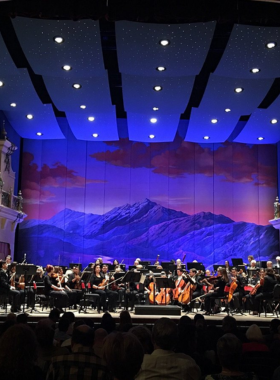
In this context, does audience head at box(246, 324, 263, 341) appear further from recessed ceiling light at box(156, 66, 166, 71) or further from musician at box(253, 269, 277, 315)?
recessed ceiling light at box(156, 66, 166, 71)

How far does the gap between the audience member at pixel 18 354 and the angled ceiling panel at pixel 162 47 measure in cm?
926

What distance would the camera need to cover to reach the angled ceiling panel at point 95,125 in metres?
16.3

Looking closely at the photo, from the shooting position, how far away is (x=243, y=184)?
19.3 m

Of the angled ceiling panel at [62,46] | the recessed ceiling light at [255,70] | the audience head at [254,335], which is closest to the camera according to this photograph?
the audience head at [254,335]

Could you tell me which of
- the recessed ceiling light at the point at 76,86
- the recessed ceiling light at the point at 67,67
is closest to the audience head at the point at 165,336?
the recessed ceiling light at the point at 67,67

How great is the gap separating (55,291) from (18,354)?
9448 millimetres

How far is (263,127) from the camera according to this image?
17.1 metres

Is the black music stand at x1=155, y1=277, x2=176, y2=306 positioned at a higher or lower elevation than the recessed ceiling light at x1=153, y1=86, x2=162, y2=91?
lower

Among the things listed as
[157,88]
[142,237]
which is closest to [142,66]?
[157,88]

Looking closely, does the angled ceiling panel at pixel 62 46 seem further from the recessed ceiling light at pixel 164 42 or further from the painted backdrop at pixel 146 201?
the painted backdrop at pixel 146 201

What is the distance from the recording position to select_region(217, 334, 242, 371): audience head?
2830 mm

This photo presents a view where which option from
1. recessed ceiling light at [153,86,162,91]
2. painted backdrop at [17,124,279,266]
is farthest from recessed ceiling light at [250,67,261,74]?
painted backdrop at [17,124,279,266]

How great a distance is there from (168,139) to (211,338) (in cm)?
1459

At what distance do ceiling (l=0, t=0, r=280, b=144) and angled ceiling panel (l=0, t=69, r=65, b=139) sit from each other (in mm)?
36
